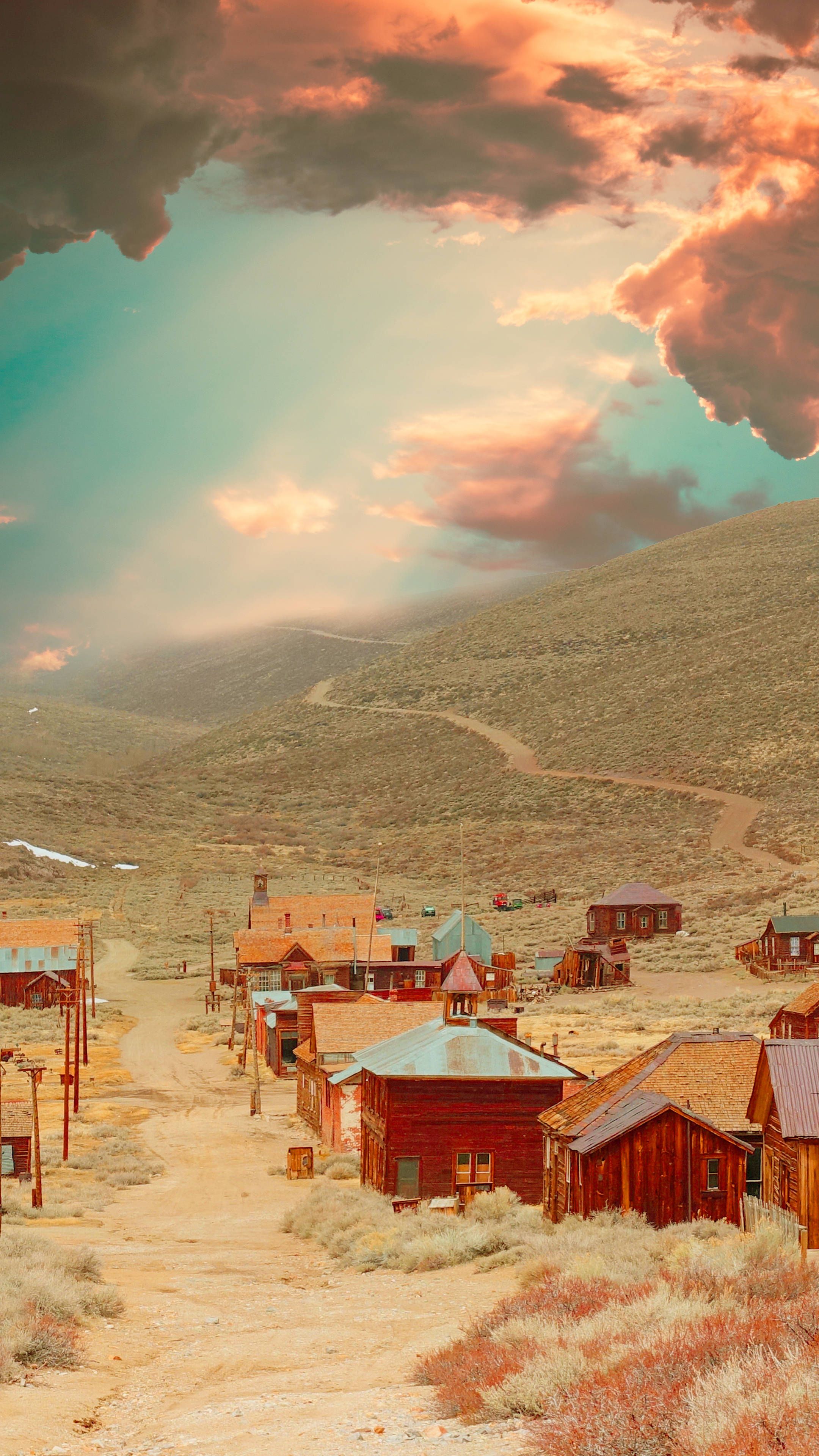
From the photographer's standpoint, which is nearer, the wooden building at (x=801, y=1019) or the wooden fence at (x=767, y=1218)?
the wooden fence at (x=767, y=1218)

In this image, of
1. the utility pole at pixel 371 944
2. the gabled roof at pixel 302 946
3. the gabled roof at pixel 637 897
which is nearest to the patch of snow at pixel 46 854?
the gabled roof at pixel 302 946

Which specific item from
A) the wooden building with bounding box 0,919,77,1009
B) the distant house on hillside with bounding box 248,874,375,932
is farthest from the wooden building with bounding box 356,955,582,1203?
the wooden building with bounding box 0,919,77,1009

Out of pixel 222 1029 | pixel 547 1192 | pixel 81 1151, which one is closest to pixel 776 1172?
pixel 547 1192

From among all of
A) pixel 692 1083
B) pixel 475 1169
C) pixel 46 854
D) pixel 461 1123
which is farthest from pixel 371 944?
pixel 46 854

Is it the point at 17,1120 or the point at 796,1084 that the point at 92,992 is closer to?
the point at 17,1120

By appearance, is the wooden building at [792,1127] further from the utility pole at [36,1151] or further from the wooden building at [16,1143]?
the wooden building at [16,1143]

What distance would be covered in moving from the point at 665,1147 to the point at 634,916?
47.5 m

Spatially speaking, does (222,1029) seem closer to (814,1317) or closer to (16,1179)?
(16,1179)

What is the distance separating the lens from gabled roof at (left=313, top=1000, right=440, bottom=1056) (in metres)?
32.3

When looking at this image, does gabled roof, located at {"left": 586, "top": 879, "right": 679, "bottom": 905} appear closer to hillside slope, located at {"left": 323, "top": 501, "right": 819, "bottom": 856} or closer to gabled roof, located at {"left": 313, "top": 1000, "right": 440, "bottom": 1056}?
hillside slope, located at {"left": 323, "top": 501, "right": 819, "bottom": 856}

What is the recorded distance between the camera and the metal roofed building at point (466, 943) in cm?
5791

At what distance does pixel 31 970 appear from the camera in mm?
57375

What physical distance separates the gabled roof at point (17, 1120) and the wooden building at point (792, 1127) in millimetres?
16803

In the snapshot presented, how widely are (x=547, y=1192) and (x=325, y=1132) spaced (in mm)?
11483
